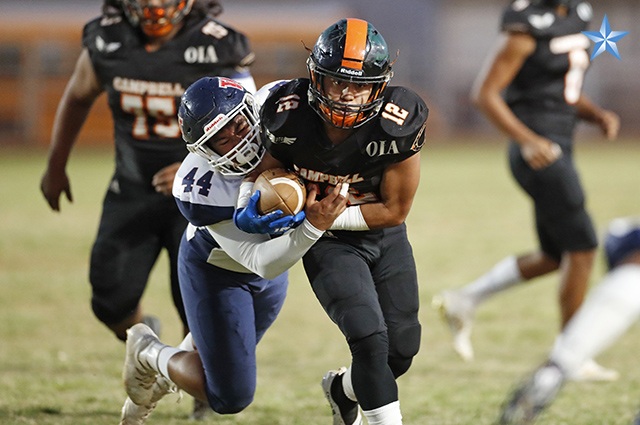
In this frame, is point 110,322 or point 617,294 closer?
point 617,294

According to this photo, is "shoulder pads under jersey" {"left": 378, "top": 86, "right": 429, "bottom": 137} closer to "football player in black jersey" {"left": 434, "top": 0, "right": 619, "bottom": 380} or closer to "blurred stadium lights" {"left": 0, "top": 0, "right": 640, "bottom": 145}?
"football player in black jersey" {"left": 434, "top": 0, "right": 619, "bottom": 380}

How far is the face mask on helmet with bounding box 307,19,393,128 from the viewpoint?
3252 millimetres

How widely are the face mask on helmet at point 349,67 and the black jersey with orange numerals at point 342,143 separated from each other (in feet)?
0.20

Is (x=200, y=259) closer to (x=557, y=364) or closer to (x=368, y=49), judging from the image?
(x=368, y=49)

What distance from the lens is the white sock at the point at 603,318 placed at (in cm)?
270

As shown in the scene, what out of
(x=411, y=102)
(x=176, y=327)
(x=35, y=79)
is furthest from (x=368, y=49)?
(x=35, y=79)

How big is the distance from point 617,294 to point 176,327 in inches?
161

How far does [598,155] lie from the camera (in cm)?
1933

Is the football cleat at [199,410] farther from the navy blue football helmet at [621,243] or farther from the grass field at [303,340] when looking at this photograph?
the navy blue football helmet at [621,243]

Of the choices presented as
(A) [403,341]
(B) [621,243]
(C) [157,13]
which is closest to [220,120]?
(A) [403,341]

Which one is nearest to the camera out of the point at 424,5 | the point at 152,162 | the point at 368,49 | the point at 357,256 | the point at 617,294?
the point at 617,294

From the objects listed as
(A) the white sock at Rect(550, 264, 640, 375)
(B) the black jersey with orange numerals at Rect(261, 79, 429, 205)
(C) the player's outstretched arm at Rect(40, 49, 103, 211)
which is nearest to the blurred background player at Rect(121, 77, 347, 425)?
(B) the black jersey with orange numerals at Rect(261, 79, 429, 205)

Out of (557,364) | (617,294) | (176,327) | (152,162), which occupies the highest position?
(617,294)

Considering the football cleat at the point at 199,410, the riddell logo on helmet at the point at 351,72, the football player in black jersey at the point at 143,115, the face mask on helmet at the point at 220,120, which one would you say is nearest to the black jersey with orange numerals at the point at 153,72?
the football player in black jersey at the point at 143,115
